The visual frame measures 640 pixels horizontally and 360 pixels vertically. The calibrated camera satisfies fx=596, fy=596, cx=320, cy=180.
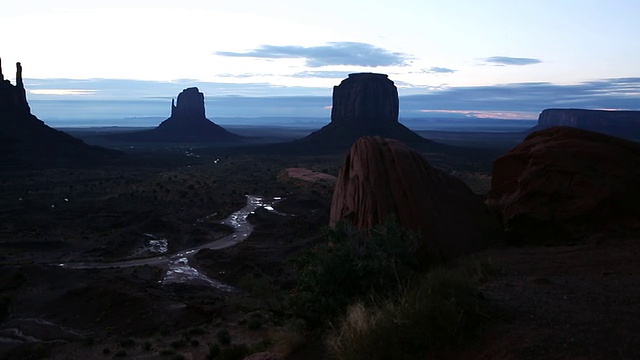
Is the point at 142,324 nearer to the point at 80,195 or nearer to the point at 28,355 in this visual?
the point at 28,355

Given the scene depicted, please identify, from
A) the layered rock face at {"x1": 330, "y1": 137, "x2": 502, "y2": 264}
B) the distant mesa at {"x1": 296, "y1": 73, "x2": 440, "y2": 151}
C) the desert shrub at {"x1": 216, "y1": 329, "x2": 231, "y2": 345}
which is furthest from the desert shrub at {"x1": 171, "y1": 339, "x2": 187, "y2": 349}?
the distant mesa at {"x1": 296, "y1": 73, "x2": 440, "y2": 151}

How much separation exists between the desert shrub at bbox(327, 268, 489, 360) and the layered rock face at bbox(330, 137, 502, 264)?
4351 mm

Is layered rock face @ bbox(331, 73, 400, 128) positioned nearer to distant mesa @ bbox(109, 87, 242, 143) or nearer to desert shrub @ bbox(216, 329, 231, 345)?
distant mesa @ bbox(109, 87, 242, 143)

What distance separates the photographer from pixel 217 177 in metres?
73.1

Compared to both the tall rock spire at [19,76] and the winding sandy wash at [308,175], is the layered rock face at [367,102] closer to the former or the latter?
the winding sandy wash at [308,175]

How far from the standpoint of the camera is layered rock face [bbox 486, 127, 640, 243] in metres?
13.7

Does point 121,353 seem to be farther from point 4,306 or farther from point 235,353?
point 4,306

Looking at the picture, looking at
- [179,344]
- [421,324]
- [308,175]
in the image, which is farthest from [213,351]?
[308,175]

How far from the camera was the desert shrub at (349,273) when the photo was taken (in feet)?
30.1

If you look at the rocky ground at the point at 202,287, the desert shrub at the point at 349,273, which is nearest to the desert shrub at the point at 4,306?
the rocky ground at the point at 202,287

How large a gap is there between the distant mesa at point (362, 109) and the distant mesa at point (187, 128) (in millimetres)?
42357

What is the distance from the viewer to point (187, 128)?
573ft

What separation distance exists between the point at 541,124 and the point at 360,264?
17996 cm

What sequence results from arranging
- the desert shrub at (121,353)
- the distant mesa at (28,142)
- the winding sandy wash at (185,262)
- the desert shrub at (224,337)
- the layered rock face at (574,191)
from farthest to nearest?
the distant mesa at (28,142) < the winding sandy wash at (185,262) < the desert shrub at (121,353) < the desert shrub at (224,337) < the layered rock face at (574,191)
